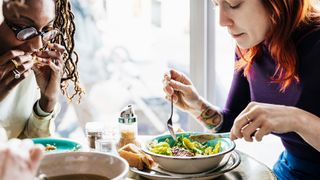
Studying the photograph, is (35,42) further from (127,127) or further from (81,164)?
(81,164)

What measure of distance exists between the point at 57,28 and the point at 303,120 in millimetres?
644

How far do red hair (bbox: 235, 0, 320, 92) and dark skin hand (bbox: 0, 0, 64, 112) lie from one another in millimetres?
572

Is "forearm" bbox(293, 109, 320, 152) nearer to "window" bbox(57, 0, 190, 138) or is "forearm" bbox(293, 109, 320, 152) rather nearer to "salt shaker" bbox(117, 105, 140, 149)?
"salt shaker" bbox(117, 105, 140, 149)

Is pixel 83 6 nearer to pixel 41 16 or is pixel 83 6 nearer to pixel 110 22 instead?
pixel 110 22

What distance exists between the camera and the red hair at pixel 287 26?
130 cm

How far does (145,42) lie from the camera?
2041 mm

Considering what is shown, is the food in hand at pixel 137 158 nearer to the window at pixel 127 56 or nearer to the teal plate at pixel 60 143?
the teal plate at pixel 60 143

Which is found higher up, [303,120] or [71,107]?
[303,120]

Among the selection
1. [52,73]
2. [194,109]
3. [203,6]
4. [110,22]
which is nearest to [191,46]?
[203,6]

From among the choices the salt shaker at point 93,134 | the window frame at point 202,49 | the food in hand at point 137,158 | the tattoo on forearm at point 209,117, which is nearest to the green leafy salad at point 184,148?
the food in hand at point 137,158

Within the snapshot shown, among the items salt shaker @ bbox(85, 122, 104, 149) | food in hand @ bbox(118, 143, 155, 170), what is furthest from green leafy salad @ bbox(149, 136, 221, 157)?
salt shaker @ bbox(85, 122, 104, 149)

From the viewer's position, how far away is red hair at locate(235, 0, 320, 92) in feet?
4.26

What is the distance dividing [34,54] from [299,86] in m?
0.71

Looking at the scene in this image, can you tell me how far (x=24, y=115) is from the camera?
1271 millimetres
